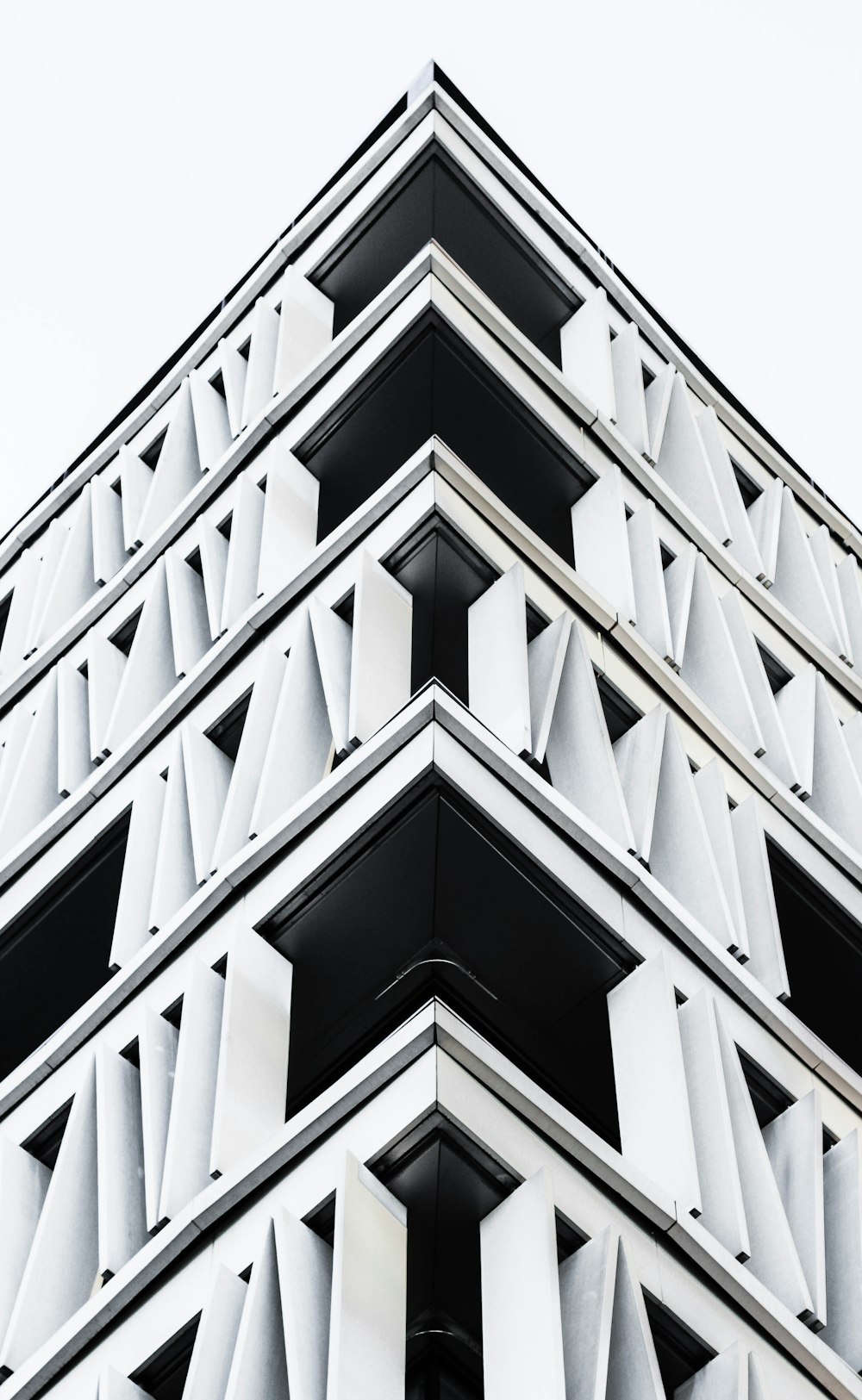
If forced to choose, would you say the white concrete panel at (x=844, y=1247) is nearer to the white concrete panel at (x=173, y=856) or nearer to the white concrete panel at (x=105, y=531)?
the white concrete panel at (x=173, y=856)

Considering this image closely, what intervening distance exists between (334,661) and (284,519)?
14.0ft

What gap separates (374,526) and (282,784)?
339 cm

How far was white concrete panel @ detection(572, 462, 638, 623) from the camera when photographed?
73.5 feet

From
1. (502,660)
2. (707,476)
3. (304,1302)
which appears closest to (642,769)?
(502,660)

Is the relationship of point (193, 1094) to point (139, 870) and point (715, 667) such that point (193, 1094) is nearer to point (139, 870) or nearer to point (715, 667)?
point (139, 870)

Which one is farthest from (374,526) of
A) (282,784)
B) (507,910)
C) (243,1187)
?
(243,1187)

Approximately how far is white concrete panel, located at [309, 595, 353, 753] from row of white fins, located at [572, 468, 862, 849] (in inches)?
146

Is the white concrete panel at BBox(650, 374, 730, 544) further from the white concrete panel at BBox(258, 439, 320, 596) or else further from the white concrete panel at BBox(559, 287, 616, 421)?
the white concrete panel at BBox(258, 439, 320, 596)

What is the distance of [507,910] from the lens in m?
17.1

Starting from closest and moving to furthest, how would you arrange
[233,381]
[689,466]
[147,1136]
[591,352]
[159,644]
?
[147,1136]
[159,644]
[591,352]
[689,466]
[233,381]

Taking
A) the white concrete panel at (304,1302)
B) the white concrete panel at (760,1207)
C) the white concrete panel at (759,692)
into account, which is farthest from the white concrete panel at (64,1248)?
the white concrete panel at (759,692)

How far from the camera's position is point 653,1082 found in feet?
53.2

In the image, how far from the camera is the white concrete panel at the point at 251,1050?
15.7 meters

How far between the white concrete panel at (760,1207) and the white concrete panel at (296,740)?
4.33 meters
